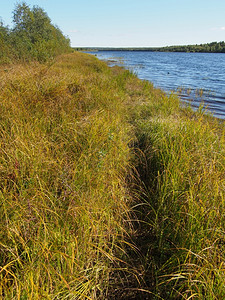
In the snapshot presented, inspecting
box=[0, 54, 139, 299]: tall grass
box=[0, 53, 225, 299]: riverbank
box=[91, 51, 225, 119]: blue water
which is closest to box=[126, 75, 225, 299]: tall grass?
box=[0, 53, 225, 299]: riverbank

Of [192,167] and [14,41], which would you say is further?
[14,41]

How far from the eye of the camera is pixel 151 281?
171 centimetres

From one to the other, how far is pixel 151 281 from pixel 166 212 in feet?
2.10

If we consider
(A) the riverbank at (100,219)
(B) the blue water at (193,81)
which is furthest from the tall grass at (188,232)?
(B) the blue water at (193,81)

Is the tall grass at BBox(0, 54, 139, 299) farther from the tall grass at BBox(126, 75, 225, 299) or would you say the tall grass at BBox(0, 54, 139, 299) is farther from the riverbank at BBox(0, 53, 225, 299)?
the tall grass at BBox(126, 75, 225, 299)

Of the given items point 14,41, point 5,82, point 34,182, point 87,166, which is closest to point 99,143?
point 87,166

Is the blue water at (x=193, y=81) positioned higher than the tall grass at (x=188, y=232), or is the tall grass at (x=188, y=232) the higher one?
the blue water at (x=193, y=81)

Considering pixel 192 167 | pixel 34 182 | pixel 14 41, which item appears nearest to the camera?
pixel 34 182

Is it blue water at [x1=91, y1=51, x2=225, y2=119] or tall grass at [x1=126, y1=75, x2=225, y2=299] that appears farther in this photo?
blue water at [x1=91, y1=51, x2=225, y2=119]

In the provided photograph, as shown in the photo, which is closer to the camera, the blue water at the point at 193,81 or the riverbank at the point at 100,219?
the riverbank at the point at 100,219

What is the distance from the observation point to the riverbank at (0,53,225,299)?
1.39 meters

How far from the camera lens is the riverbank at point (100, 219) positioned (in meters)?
1.39

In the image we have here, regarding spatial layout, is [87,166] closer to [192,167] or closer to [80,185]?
[80,185]

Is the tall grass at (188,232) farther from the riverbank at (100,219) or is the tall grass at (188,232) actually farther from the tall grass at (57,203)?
the tall grass at (57,203)
